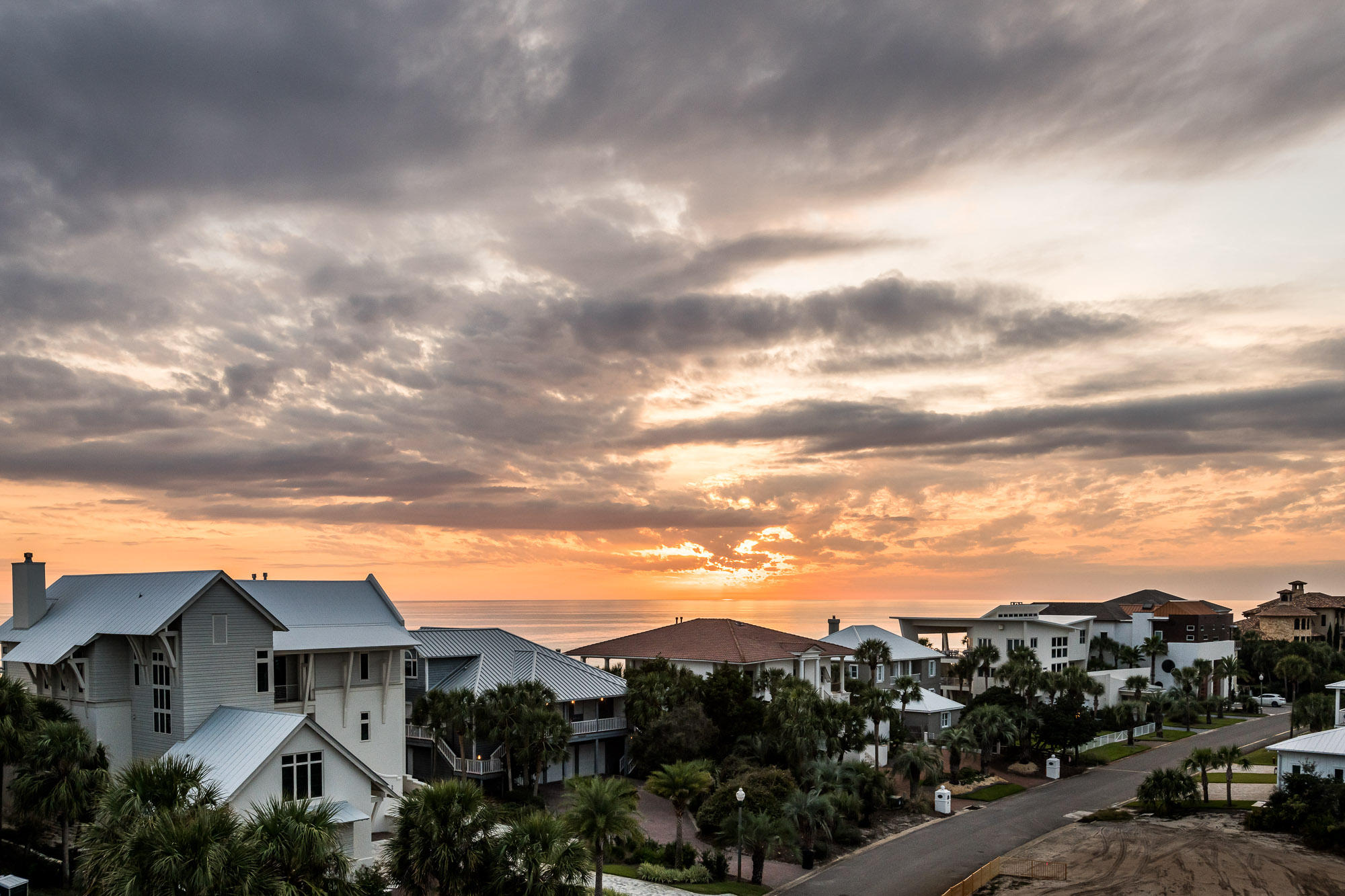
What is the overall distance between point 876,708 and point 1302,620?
114m

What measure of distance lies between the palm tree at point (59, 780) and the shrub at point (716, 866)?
2132cm

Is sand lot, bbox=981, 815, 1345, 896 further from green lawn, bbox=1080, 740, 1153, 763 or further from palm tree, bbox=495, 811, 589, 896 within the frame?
palm tree, bbox=495, 811, 589, 896

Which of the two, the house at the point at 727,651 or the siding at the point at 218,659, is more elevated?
the siding at the point at 218,659

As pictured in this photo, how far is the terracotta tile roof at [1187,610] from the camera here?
98.7m

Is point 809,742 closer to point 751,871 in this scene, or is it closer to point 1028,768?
point 751,871

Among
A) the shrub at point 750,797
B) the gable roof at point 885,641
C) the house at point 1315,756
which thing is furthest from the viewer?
the gable roof at point 885,641

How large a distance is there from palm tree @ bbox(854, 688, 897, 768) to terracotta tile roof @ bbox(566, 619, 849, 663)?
8591 millimetres

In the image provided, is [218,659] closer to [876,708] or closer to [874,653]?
[876,708]

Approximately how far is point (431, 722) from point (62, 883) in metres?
18.6

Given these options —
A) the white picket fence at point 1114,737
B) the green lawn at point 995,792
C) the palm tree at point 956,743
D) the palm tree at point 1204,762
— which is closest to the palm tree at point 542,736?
the green lawn at point 995,792

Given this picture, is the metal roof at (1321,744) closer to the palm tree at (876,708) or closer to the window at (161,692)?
the palm tree at (876,708)

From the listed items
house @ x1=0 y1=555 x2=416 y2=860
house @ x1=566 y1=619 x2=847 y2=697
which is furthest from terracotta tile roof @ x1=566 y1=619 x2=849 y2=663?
house @ x1=0 y1=555 x2=416 y2=860

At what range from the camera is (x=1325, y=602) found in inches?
5522

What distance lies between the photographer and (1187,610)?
99.7 metres
